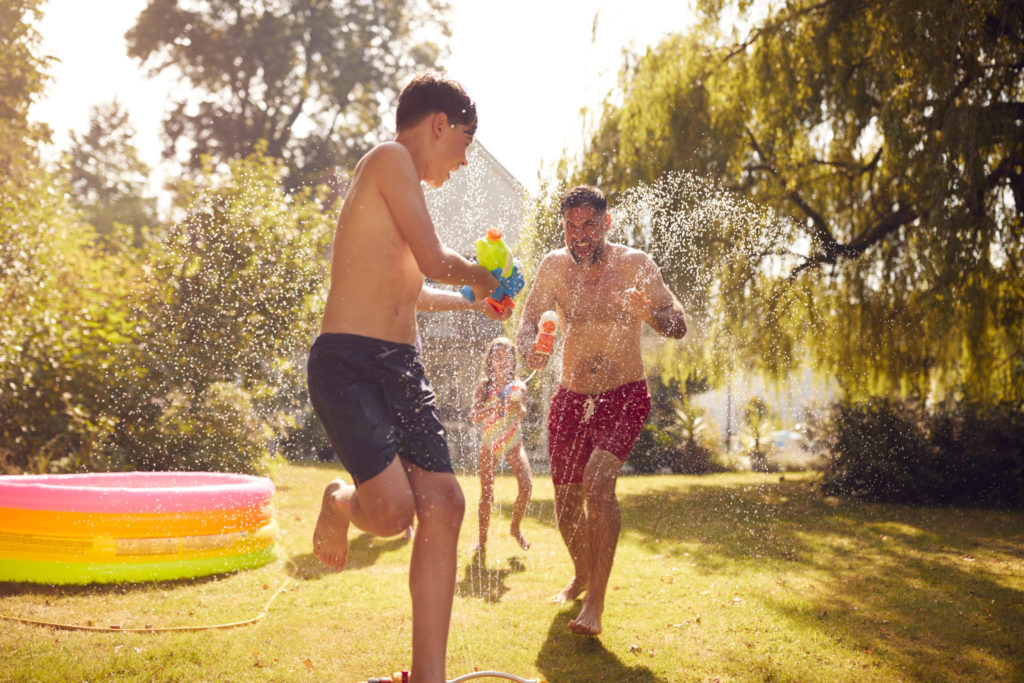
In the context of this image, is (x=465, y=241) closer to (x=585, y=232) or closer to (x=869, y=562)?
(x=869, y=562)

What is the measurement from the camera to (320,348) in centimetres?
250

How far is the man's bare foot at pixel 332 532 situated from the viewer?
2863 millimetres

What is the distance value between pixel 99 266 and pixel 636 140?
6.67 meters

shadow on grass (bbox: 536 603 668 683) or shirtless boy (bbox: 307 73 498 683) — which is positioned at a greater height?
shirtless boy (bbox: 307 73 498 683)

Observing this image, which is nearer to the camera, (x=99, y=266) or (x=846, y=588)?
(x=846, y=588)

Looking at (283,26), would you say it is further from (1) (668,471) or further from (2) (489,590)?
(2) (489,590)

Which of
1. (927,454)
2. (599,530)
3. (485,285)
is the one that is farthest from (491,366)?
(927,454)

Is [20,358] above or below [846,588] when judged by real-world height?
above

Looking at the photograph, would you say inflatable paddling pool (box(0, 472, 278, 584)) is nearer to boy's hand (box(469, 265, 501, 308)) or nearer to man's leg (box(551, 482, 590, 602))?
man's leg (box(551, 482, 590, 602))

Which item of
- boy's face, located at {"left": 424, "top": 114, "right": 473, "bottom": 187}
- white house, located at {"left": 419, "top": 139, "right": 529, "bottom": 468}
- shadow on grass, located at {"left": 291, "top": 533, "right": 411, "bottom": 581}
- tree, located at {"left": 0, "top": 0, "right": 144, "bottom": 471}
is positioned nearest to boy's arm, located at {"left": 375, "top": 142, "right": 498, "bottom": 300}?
boy's face, located at {"left": 424, "top": 114, "right": 473, "bottom": 187}

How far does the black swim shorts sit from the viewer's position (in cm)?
243

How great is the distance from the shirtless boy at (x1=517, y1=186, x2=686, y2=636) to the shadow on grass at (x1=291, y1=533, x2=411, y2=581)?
1.76 metres

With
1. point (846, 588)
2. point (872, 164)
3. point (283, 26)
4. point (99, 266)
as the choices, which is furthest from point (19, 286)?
point (283, 26)

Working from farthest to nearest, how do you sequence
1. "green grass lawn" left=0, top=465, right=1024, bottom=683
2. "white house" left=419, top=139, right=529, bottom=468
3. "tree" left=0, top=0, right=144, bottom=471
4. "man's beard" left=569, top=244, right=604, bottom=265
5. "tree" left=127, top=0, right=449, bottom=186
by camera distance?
"tree" left=127, top=0, right=449, bottom=186 → "white house" left=419, top=139, right=529, bottom=468 → "tree" left=0, top=0, right=144, bottom=471 → "man's beard" left=569, top=244, right=604, bottom=265 → "green grass lawn" left=0, top=465, right=1024, bottom=683
